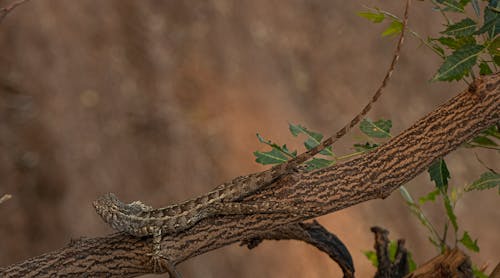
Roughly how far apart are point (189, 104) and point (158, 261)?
88.6 inches

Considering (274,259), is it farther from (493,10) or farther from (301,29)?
(493,10)

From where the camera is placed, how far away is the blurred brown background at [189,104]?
3.65 m

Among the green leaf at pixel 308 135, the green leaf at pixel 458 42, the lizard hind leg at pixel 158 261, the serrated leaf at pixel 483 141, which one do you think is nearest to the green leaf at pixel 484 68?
the green leaf at pixel 458 42

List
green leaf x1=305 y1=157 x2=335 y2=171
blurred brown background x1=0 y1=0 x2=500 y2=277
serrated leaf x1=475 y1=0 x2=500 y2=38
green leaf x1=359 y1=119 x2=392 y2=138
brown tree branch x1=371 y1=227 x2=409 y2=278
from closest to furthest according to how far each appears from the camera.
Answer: serrated leaf x1=475 y1=0 x2=500 y2=38 < green leaf x1=305 y1=157 x2=335 y2=171 < green leaf x1=359 y1=119 x2=392 y2=138 < brown tree branch x1=371 y1=227 x2=409 y2=278 < blurred brown background x1=0 y1=0 x2=500 y2=277

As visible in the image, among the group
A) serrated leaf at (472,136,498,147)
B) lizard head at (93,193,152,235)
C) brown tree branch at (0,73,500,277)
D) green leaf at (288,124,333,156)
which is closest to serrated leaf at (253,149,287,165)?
green leaf at (288,124,333,156)

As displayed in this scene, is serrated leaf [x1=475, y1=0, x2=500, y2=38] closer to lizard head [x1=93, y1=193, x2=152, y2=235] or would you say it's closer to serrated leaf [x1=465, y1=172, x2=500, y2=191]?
serrated leaf [x1=465, y1=172, x2=500, y2=191]

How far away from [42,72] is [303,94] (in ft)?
5.32

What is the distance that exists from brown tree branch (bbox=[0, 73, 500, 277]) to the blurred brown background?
195 centimetres

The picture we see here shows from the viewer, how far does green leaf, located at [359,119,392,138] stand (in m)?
2.07

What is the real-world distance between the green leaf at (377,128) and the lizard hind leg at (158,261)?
0.74m

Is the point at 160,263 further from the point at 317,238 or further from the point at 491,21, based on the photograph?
the point at 491,21

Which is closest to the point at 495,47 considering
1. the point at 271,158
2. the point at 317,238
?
the point at 271,158

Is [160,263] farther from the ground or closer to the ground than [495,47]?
closer to the ground

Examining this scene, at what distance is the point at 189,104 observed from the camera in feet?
13.0
